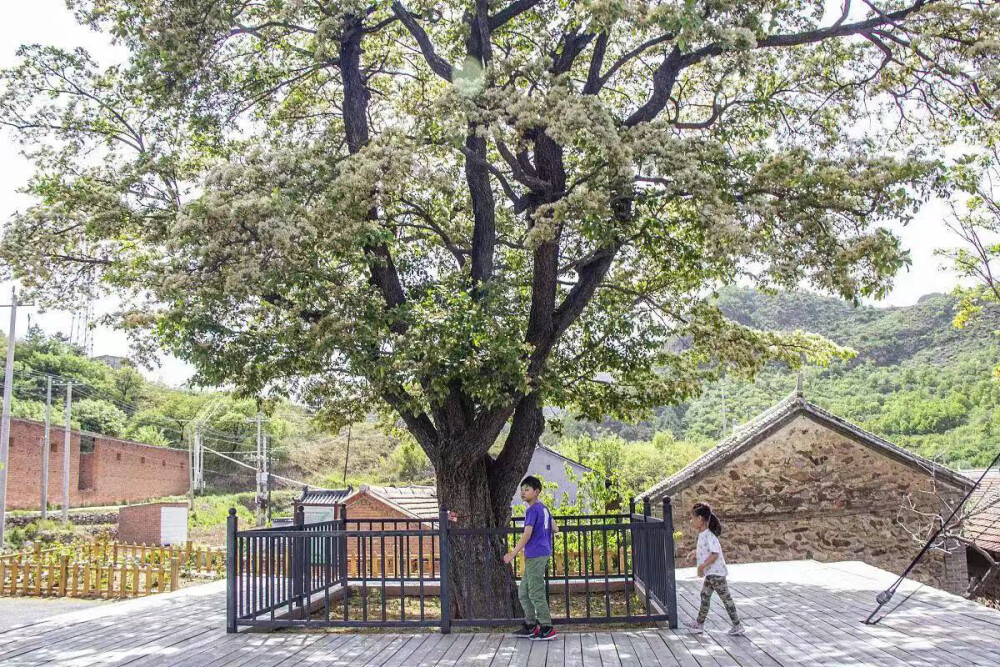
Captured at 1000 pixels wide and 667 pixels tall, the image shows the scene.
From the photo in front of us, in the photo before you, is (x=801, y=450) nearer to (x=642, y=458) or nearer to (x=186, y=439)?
(x=642, y=458)

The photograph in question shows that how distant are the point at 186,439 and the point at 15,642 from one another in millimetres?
61102

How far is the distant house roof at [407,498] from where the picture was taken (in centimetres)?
2525

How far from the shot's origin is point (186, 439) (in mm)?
66938

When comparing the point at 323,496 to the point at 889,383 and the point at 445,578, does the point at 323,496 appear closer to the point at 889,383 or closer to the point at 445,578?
the point at 445,578

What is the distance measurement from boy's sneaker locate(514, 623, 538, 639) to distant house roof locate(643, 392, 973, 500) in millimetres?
10289

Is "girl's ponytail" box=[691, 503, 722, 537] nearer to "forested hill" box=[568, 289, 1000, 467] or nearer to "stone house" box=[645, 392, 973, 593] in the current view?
"stone house" box=[645, 392, 973, 593]

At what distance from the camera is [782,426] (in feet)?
61.6

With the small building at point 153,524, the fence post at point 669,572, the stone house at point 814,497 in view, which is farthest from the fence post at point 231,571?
the small building at point 153,524

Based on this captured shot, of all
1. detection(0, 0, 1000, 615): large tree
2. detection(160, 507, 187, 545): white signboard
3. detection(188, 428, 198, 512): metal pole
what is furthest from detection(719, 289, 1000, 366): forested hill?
detection(0, 0, 1000, 615): large tree

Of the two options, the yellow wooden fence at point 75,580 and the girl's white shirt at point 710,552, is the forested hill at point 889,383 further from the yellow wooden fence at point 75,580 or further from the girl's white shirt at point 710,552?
the girl's white shirt at point 710,552

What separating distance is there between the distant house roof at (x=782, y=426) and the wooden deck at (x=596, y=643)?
7.41m

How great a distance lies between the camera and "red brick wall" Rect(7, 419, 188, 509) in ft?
131

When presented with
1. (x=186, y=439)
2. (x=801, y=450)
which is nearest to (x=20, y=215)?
(x=801, y=450)

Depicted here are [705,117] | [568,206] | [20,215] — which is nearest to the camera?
[568,206]
